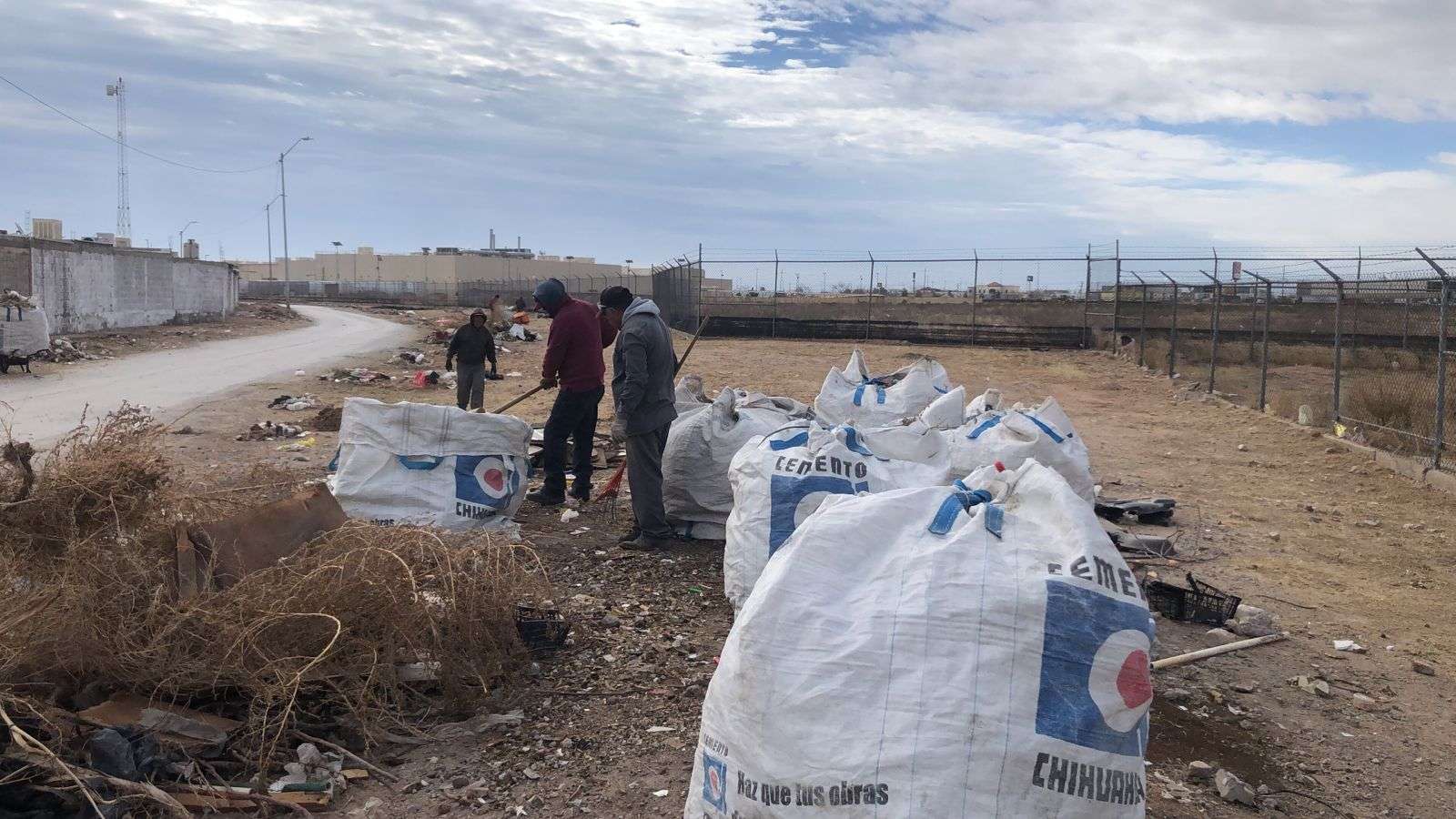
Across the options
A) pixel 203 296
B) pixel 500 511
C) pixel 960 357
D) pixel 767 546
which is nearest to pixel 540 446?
pixel 500 511

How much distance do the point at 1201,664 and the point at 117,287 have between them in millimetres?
29443

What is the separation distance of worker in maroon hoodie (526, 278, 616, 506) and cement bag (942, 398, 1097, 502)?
2.83 meters

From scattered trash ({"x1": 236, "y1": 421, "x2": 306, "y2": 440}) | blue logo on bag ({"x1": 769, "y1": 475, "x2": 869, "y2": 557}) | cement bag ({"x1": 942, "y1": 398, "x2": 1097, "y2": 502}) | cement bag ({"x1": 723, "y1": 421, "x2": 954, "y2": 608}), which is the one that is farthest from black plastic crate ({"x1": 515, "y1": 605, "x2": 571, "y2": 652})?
scattered trash ({"x1": 236, "y1": 421, "x2": 306, "y2": 440})

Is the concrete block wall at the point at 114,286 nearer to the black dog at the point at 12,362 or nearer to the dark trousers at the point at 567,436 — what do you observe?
the black dog at the point at 12,362

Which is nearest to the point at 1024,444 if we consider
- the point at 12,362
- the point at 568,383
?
the point at 568,383

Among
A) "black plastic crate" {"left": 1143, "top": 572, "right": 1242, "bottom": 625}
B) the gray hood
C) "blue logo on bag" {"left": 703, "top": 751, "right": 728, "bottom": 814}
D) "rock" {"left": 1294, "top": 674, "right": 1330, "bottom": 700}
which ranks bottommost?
"rock" {"left": 1294, "top": 674, "right": 1330, "bottom": 700}

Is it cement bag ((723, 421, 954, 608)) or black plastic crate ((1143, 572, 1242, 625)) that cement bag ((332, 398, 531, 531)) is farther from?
black plastic crate ((1143, 572, 1242, 625))

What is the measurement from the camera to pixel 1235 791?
3.35 meters

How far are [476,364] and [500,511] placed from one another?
4918 millimetres

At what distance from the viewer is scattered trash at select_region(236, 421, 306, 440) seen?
10117 mm

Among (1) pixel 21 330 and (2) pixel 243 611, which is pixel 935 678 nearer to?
(2) pixel 243 611

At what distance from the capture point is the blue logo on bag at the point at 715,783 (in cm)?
270

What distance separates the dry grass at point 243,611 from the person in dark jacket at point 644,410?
1851 mm

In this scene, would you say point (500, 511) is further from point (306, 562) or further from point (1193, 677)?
point (1193, 677)
